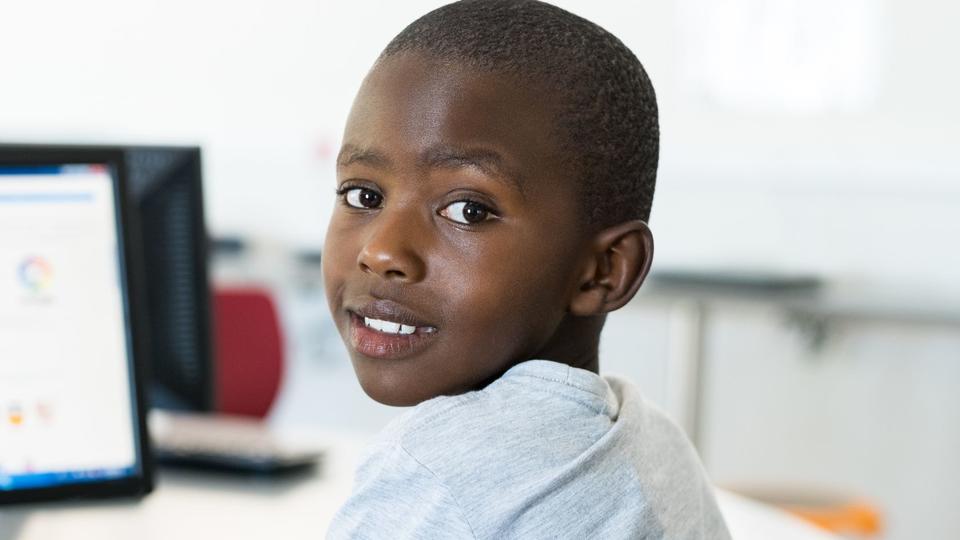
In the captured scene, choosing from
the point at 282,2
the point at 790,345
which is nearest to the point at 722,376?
the point at 790,345

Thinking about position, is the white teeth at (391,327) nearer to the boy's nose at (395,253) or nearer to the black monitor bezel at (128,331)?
the boy's nose at (395,253)

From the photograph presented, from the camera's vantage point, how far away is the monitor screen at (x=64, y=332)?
1.12 m

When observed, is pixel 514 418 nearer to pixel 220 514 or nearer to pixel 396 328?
pixel 396 328

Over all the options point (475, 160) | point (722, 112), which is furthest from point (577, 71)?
point (722, 112)

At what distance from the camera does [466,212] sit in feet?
2.49

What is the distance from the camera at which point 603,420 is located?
771 mm

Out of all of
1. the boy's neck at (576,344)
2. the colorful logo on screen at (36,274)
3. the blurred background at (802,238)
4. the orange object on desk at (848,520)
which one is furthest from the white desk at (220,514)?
the blurred background at (802,238)

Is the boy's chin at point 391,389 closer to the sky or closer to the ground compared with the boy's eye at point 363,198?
closer to the ground

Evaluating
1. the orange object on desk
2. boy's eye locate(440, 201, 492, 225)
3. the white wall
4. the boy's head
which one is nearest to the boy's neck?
the boy's head

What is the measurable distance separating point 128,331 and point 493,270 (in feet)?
1.75

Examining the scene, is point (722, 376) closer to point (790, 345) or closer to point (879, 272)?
point (790, 345)

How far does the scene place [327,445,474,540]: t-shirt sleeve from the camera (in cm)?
71

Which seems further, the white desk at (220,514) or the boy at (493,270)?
the white desk at (220,514)

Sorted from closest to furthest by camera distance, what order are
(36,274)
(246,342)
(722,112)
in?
(36,274), (246,342), (722,112)
